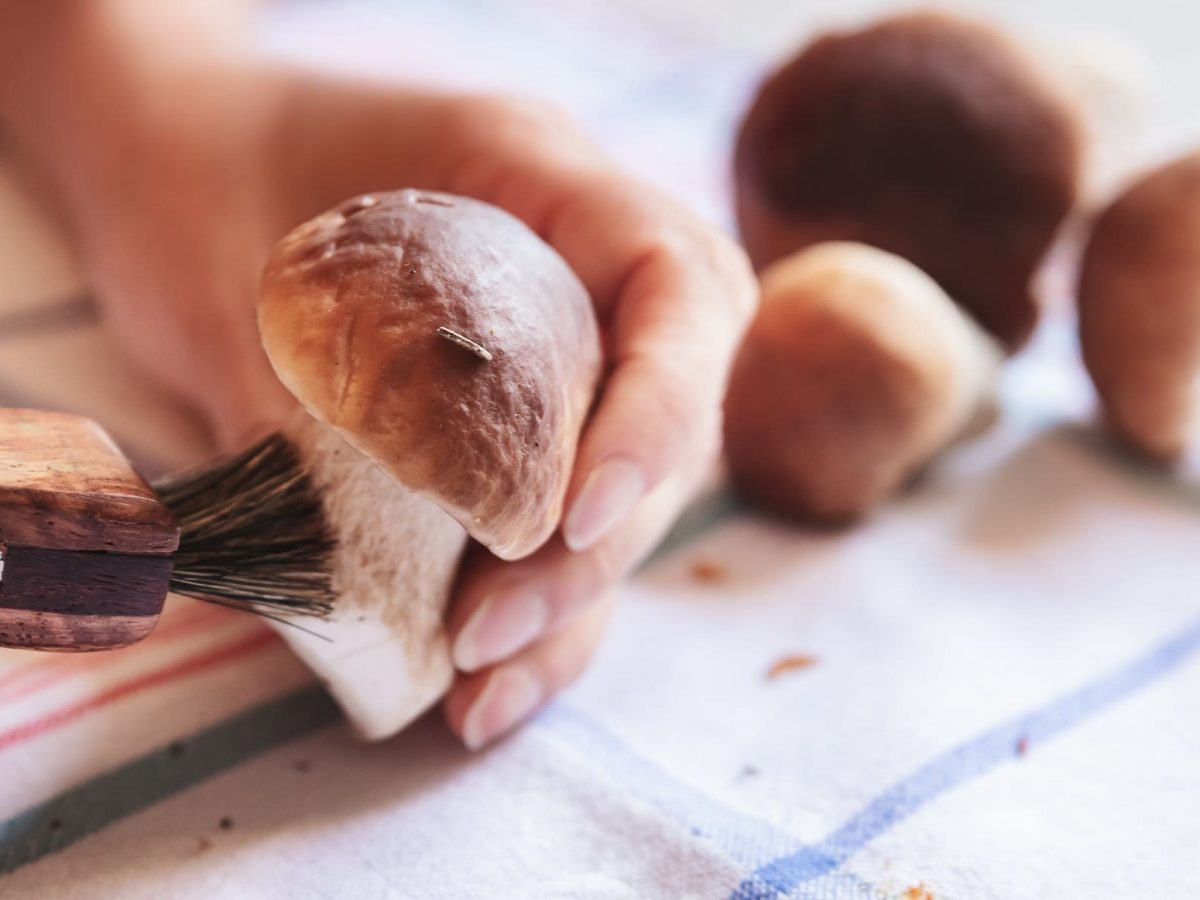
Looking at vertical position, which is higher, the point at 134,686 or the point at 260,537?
the point at 260,537

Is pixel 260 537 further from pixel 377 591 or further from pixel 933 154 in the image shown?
pixel 933 154

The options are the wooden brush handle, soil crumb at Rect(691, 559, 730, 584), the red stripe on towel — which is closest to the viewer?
the wooden brush handle

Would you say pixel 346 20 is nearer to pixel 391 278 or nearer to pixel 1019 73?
pixel 1019 73

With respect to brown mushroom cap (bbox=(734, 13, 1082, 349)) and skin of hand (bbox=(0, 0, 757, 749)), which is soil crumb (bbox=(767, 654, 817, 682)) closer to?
skin of hand (bbox=(0, 0, 757, 749))

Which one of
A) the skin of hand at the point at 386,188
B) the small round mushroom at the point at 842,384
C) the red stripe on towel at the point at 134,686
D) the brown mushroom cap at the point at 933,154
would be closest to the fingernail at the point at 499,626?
the skin of hand at the point at 386,188

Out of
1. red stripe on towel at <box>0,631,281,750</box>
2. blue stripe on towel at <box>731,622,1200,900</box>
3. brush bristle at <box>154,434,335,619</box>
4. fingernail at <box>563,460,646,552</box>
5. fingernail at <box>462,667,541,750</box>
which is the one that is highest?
fingernail at <box>563,460,646,552</box>

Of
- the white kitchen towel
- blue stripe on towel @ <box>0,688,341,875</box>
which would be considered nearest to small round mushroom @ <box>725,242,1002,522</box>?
the white kitchen towel

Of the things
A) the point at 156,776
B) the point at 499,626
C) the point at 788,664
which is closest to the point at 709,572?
the point at 788,664
